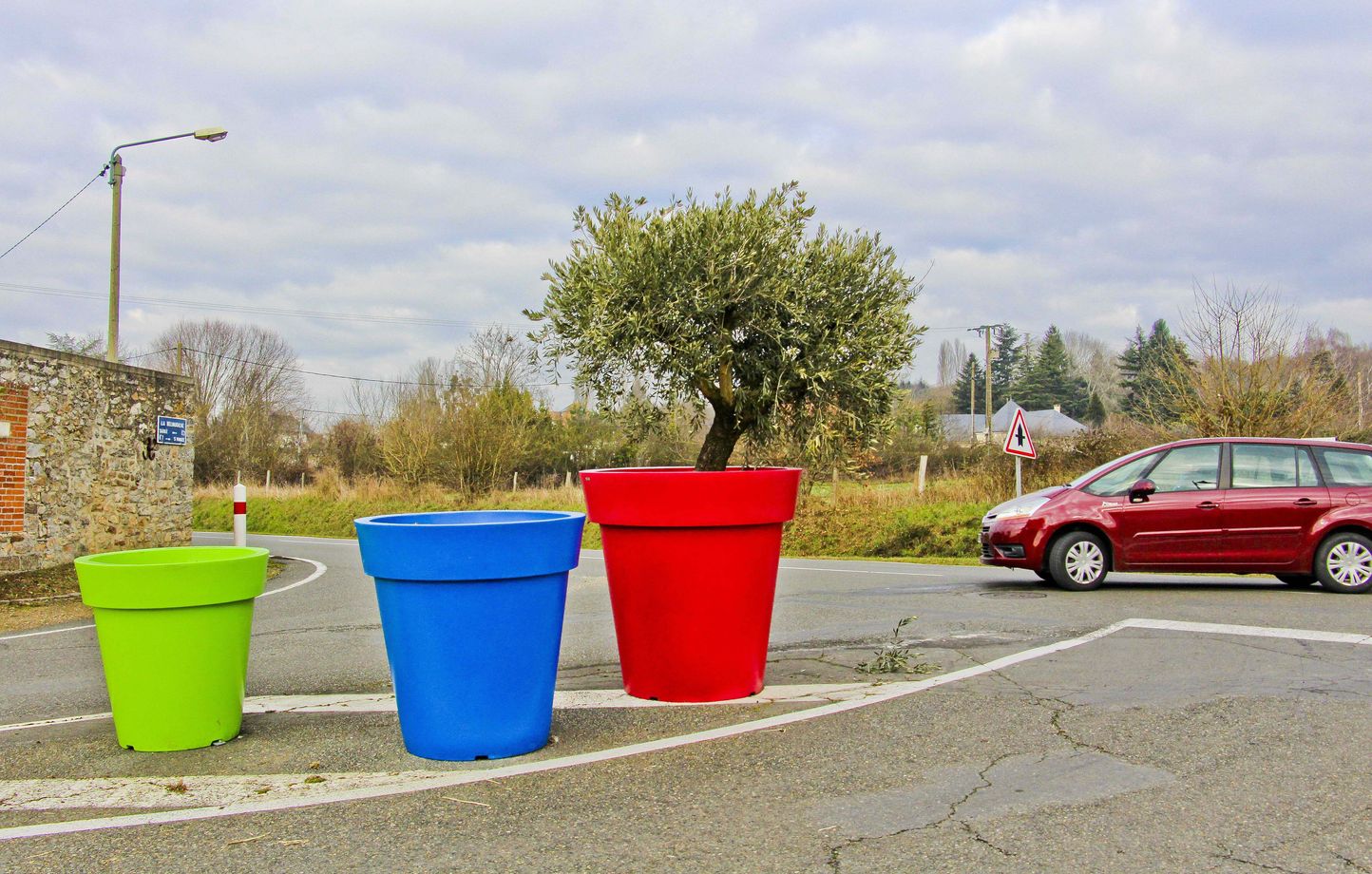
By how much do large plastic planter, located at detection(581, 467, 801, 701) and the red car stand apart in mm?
6170

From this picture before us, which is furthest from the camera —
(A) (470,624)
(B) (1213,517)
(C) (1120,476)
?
(C) (1120,476)

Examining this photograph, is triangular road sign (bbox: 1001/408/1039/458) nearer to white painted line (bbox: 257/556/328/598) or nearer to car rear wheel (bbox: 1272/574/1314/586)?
car rear wheel (bbox: 1272/574/1314/586)

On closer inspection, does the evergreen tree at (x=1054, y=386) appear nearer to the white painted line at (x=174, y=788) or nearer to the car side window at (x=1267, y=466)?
the car side window at (x=1267, y=466)

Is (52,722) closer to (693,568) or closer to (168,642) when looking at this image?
(168,642)

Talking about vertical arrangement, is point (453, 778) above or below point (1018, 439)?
below

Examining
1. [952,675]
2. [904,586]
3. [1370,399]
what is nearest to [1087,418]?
[1370,399]

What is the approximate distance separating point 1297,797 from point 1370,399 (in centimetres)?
5385

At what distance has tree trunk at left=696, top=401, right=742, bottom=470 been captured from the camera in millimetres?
6191

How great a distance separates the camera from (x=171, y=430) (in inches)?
627

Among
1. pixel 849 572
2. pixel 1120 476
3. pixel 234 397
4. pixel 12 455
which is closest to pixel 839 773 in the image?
pixel 1120 476

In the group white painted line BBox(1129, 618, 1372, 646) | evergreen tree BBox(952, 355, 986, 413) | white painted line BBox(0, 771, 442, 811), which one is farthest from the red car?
evergreen tree BBox(952, 355, 986, 413)

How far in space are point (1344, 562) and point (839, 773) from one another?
8190 mm

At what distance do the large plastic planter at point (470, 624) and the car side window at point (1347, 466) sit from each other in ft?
29.5

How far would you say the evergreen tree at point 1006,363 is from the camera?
8831 cm
